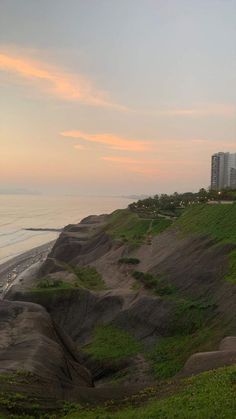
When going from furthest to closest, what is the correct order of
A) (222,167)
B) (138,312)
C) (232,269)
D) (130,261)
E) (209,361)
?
1. (222,167)
2. (130,261)
3. (138,312)
4. (232,269)
5. (209,361)

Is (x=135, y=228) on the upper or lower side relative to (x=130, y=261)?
upper

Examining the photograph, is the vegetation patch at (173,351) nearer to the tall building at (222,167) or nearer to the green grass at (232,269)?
the green grass at (232,269)

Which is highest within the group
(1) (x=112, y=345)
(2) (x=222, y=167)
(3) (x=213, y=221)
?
(2) (x=222, y=167)

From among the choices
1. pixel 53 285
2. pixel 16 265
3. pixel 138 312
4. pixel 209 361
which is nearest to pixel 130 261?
pixel 53 285

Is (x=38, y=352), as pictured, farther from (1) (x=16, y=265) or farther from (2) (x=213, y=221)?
(1) (x=16, y=265)

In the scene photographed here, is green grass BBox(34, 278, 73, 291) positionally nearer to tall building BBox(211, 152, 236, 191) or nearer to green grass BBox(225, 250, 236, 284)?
green grass BBox(225, 250, 236, 284)

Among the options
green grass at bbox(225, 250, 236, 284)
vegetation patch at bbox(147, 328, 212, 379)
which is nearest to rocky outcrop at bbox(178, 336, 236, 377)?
vegetation patch at bbox(147, 328, 212, 379)
